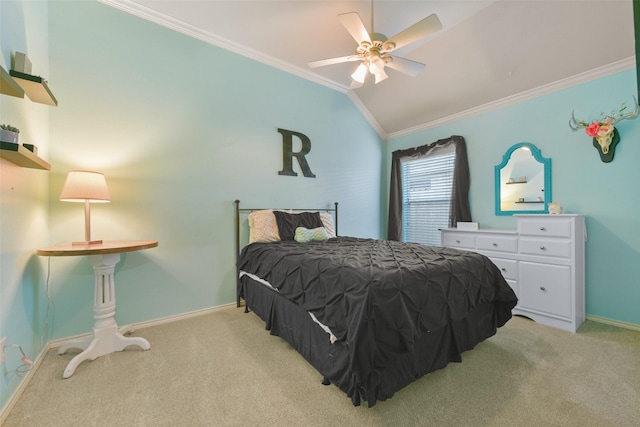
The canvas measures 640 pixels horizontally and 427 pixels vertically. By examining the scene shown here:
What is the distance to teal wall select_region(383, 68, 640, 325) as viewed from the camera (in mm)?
2434

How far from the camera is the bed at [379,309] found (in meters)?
1.31

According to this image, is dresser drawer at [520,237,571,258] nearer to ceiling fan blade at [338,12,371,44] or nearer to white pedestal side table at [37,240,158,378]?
ceiling fan blade at [338,12,371,44]

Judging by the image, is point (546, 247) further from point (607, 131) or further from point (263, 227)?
point (263, 227)

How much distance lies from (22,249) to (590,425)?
3.41 meters

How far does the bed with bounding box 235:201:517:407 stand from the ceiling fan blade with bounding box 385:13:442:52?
1748 millimetres

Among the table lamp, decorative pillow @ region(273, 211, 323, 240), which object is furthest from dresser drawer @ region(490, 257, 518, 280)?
the table lamp

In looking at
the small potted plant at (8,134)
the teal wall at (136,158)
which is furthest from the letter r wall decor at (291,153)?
the small potted plant at (8,134)

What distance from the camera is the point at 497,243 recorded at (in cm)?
291

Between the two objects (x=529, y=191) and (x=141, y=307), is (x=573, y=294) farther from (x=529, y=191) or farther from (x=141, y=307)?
(x=141, y=307)

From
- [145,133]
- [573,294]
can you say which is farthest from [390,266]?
[145,133]

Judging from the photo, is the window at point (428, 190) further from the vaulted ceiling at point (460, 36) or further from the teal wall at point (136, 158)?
the teal wall at point (136, 158)

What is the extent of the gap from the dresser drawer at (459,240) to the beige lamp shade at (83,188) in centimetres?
378

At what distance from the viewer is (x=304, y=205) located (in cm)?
362

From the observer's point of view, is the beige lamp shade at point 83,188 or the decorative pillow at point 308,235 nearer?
the beige lamp shade at point 83,188
